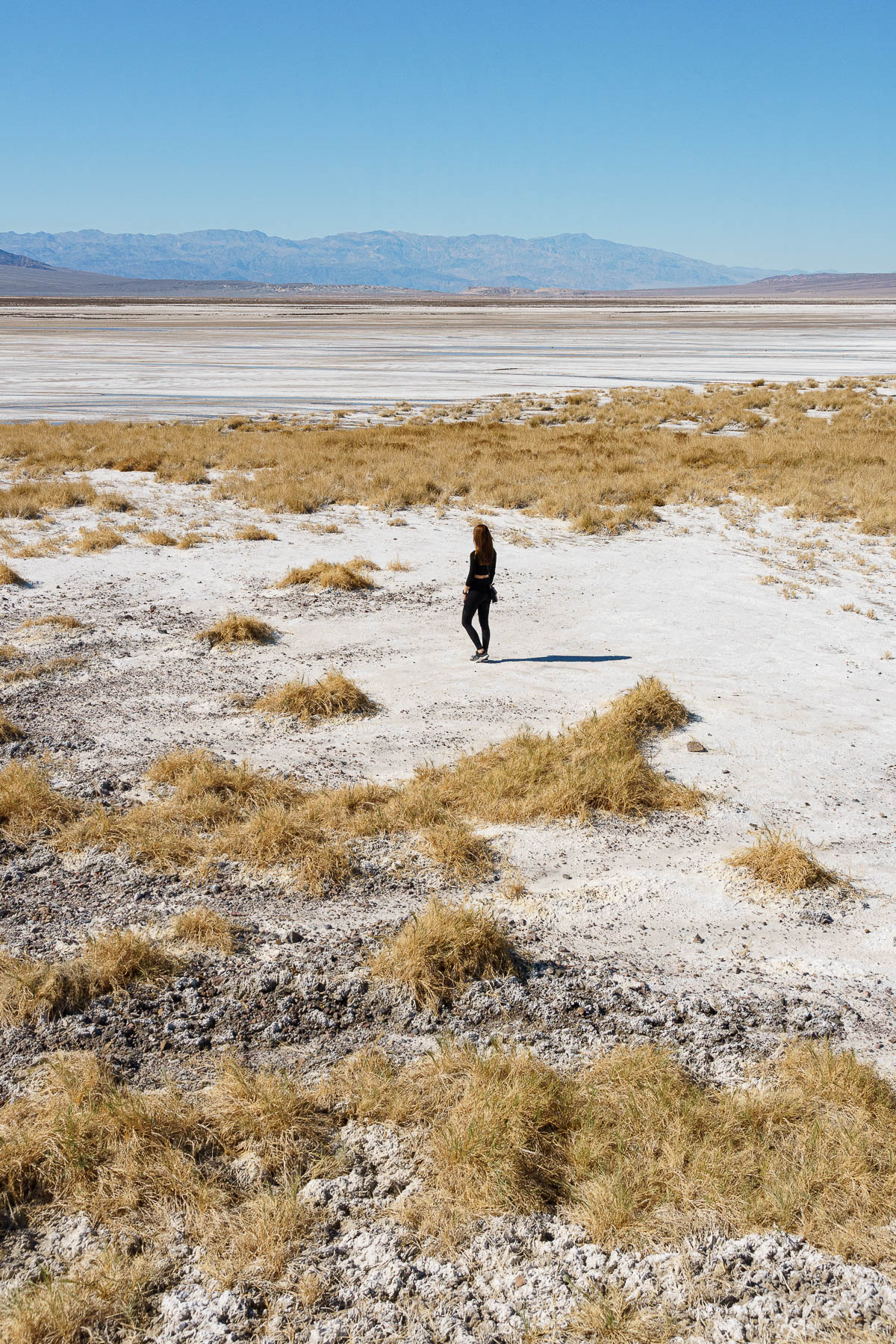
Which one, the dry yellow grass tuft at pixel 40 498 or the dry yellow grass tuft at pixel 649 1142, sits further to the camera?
the dry yellow grass tuft at pixel 40 498

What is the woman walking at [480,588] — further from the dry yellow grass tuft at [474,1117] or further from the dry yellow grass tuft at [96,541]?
the dry yellow grass tuft at [96,541]

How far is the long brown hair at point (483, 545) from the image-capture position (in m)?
9.19

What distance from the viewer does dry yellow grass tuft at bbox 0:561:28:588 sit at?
1342 cm

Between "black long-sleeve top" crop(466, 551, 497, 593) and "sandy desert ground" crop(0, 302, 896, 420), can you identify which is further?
"sandy desert ground" crop(0, 302, 896, 420)

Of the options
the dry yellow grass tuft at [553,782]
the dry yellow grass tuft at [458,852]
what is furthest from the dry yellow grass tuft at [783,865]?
the dry yellow grass tuft at [458,852]

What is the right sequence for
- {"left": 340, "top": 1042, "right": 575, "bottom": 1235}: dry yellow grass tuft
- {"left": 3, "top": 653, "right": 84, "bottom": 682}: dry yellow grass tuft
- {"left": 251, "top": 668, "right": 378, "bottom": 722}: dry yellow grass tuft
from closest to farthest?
{"left": 340, "top": 1042, "right": 575, "bottom": 1235}: dry yellow grass tuft
{"left": 251, "top": 668, "right": 378, "bottom": 722}: dry yellow grass tuft
{"left": 3, "top": 653, "right": 84, "bottom": 682}: dry yellow grass tuft

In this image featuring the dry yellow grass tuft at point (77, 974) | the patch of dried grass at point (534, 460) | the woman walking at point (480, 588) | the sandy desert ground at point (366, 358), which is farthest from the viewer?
the sandy desert ground at point (366, 358)

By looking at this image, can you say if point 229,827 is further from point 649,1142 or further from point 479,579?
point 479,579

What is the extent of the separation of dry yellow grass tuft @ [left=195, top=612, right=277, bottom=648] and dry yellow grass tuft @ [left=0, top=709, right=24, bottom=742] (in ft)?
9.94

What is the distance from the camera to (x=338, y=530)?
56.3 feet

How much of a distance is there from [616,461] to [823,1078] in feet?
65.9

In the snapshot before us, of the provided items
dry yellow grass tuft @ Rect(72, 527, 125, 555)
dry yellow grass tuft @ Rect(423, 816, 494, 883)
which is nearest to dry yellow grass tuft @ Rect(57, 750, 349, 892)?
dry yellow grass tuft @ Rect(423, 816, 494, 883)

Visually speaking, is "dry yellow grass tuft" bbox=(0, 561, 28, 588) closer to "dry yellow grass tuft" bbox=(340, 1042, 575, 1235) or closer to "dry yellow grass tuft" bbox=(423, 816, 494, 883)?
"dry yellow grass tuft" bbox=(423, 816, 494, 883)

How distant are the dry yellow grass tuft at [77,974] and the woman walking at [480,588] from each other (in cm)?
541
